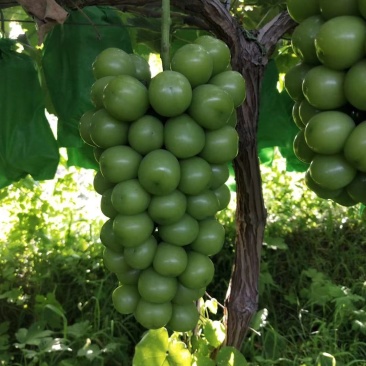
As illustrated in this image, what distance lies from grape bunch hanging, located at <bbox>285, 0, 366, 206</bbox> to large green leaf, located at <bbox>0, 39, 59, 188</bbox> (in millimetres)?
1057

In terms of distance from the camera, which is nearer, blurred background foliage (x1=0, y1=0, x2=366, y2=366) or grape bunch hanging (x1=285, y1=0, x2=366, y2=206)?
→ grape bunch hanging (x1=285, y1=0, x2=366, y2=206)

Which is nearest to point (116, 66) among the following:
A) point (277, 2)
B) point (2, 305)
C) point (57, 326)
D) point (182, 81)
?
point (182, 81)

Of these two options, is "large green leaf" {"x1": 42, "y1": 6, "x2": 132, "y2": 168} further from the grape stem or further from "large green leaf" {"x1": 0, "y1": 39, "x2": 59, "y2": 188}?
the grape stem

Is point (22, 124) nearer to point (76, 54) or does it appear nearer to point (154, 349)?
point (76, 54)

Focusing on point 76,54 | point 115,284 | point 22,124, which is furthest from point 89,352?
point 76,54

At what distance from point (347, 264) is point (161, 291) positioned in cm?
255

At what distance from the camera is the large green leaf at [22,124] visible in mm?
1446

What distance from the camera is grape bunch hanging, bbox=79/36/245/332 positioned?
0.63 metres

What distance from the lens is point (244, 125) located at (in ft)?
3.98

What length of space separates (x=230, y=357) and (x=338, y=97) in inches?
39.3

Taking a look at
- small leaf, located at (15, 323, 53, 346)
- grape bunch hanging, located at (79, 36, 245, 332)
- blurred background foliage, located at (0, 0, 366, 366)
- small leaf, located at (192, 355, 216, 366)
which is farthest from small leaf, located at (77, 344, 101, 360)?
grape bunch hanging, located at (79, 36, 245, 332)

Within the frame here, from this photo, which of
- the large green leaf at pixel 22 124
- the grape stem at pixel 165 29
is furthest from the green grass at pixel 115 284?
the grape stem at pixel 165 29

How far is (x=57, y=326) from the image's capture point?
247 cm

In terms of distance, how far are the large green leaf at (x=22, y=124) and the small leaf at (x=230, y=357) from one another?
691 millimetres
